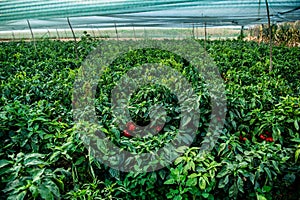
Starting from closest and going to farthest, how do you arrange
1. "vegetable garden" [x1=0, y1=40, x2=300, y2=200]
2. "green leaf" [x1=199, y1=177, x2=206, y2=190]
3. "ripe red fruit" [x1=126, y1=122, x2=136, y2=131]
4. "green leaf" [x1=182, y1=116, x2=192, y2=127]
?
"vegetable garden" [x1=0, y1=40, x2=300, y2=200], "green leaf" [x1=199, y1=177, x2=206, y2=190], "green leaf" [x1=182, y1=116, x2=192, y2=127], "ripe red fruit" [x1=126, y1=122, x2=136, y2=131]

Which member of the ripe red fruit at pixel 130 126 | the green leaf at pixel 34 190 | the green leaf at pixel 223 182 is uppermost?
the green leaf at pixel 34 190

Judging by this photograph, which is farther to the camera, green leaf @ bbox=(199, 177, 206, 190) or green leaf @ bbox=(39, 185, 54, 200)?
green leaf @ bbox=(199, 177, 206, 190)

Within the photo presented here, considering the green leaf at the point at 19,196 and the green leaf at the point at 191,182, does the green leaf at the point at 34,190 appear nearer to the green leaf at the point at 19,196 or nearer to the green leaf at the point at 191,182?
the green leaf at the point at 19,196

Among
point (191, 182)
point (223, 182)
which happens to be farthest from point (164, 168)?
point (223, 182)

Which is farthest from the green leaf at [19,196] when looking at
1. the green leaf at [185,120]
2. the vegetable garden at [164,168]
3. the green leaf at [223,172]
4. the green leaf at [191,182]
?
the green leaf at [185,120]

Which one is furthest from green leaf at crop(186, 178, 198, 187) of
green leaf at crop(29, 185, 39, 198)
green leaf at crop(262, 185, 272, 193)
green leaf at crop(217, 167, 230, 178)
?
green leaf at crop(29, 185, 39, 198)

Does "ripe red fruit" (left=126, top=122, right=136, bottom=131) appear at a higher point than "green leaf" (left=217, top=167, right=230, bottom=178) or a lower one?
higher

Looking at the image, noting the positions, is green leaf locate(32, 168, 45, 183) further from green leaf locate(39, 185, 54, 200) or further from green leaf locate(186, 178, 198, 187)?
green leaf locate(186, 178, 198, 187)

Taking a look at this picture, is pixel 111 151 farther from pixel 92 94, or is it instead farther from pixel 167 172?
pixel 92 94

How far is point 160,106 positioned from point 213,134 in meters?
0.47

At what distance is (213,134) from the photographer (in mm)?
2068

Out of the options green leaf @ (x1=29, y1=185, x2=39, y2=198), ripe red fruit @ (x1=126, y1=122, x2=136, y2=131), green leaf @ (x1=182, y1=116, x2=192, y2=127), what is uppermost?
green leaf @ (x1=29, y1=185, x2=39, y2=198)

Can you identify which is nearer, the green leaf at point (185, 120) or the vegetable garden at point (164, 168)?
the vegetable garden at point (164, 168)

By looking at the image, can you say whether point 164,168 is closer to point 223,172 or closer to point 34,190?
point 223,172
